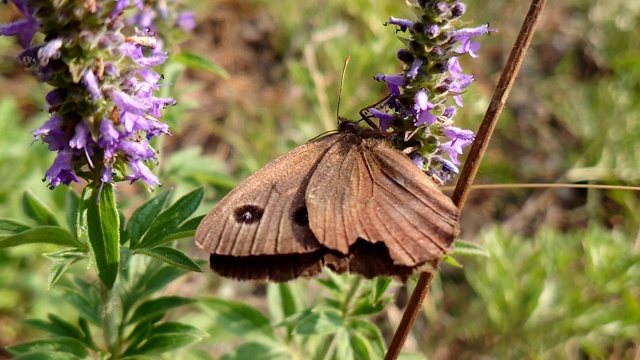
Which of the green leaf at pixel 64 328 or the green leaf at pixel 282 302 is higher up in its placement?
the green leaf at pixel 64 328

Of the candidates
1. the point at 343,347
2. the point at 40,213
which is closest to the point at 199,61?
the point at 40,213

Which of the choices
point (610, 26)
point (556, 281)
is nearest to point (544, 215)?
point (556, 281)

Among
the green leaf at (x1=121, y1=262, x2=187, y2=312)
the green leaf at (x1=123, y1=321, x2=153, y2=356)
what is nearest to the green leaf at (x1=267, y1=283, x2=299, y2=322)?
the green leaf at (x1=121, y1=262, x2=187, y2=312)

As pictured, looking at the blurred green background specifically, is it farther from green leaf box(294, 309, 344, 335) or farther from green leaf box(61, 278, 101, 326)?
green leaf box(294, 309, 344, 335)

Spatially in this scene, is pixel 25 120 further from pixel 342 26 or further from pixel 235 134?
pixel 342 26

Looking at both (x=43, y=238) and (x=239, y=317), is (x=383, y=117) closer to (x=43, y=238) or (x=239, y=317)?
(x=43, y=238)

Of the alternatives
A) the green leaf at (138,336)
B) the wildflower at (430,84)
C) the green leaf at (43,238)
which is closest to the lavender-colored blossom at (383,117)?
the wildflower at (430,84)

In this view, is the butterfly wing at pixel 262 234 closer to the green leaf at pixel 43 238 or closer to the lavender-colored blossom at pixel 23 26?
the green leaf at pixel 43 238
